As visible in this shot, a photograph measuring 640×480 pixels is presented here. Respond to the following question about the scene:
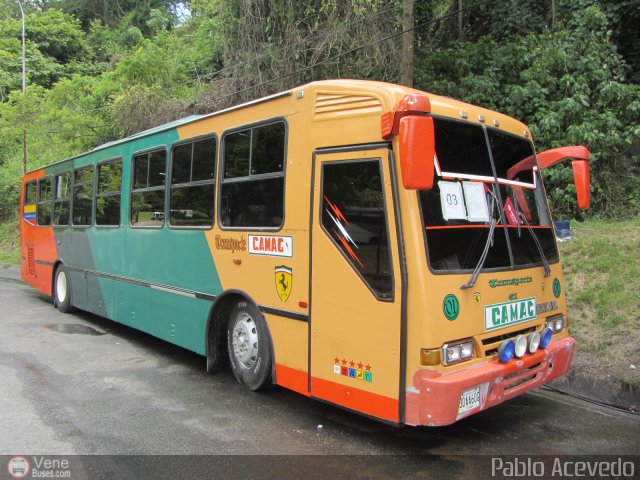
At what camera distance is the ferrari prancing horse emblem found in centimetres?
430

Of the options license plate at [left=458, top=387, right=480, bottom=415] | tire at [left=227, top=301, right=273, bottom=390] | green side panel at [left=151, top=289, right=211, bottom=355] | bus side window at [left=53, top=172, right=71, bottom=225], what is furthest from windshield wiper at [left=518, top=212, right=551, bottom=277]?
bus side window at [left=53, top=172, right=71, bottom=225]

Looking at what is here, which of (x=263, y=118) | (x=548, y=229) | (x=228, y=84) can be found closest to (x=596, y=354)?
(x=548, y=229)

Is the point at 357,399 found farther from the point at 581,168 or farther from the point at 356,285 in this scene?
the point at 581,168

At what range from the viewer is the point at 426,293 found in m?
3.37

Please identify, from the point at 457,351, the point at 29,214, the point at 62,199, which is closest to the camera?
the point at 457,351

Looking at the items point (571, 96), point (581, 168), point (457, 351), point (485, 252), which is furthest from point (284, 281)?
point (571, 96)

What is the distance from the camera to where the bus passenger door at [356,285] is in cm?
351

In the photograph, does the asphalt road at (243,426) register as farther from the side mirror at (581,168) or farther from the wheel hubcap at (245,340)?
the side mirror at (581,168)

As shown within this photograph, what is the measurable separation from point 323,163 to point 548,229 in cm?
230

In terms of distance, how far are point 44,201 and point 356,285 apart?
29.9 feet

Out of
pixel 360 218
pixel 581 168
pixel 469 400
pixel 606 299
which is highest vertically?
pixel 581 168

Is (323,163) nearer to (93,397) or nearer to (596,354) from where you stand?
(93,397)

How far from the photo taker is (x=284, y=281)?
14.3 ft
